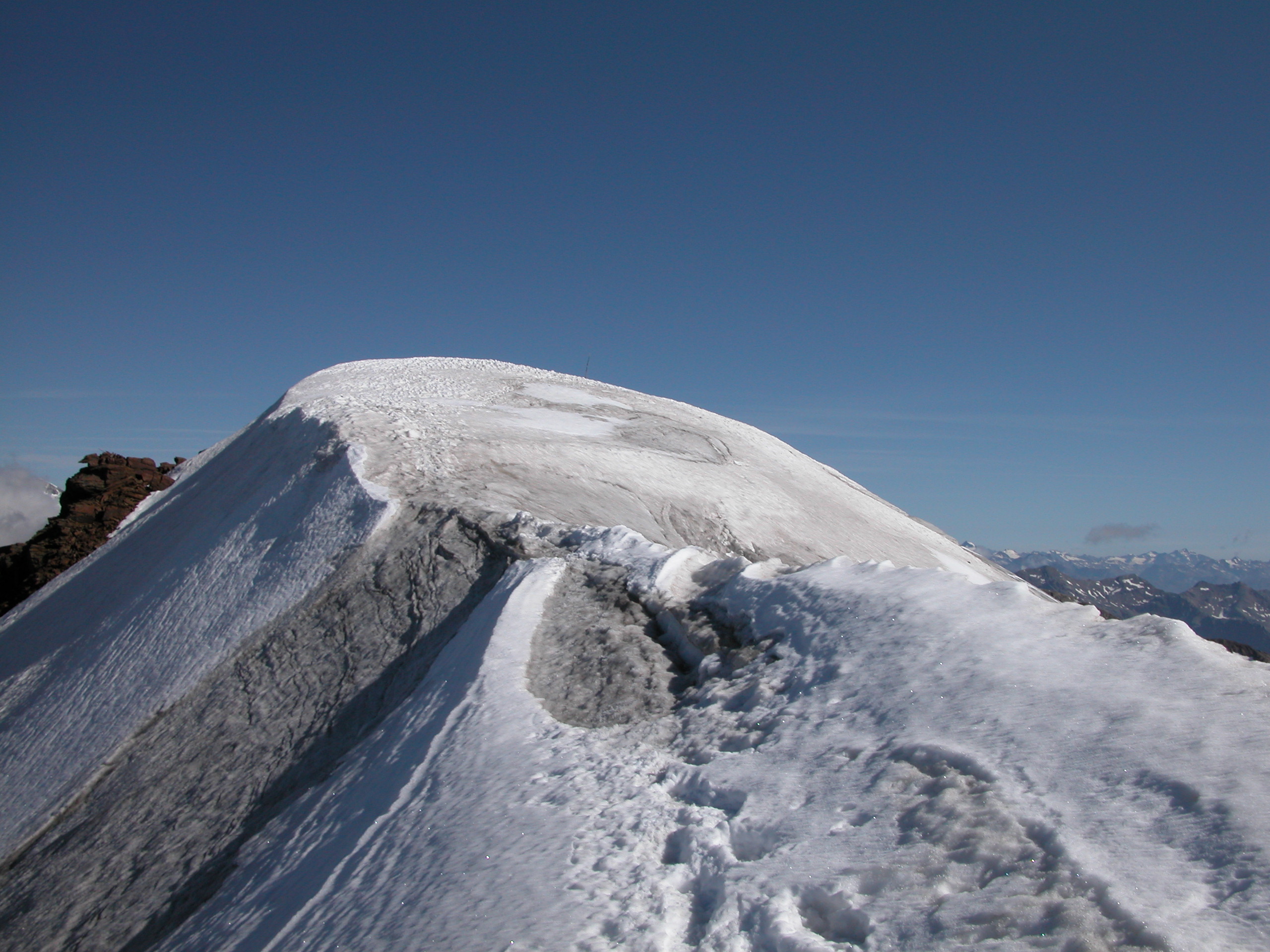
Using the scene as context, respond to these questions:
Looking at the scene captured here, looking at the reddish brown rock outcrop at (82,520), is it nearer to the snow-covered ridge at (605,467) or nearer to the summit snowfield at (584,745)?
the snow-covered ridge at (605,467)

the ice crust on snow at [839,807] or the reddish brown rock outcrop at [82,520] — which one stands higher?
the reddish brown rock outcrop at [82,520]

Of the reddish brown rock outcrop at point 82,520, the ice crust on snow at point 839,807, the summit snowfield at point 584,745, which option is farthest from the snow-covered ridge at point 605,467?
the reddish brown rock outcrop at point 82,520

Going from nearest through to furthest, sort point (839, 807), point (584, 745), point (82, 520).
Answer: point (839, 807)
point (584, 745)
point (82, 520)

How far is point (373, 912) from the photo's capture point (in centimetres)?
337

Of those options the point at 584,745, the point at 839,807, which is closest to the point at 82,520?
the point at 584,745

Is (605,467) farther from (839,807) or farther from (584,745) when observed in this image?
(839,807)

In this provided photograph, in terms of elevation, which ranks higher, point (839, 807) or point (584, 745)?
point (584, 745)

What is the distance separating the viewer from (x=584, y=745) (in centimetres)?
423

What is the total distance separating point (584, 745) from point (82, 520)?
16.3 meters

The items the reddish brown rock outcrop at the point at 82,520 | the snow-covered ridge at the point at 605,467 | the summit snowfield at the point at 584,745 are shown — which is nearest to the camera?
the summit snowfield at the point at 584,745

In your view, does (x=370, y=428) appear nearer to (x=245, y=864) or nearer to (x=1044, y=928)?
(x=245, y=864)

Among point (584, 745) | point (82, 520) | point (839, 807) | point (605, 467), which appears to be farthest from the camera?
point (82, 520)

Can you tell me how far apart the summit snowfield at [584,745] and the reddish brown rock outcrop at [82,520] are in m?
6.76

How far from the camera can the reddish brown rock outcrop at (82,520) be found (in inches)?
588
